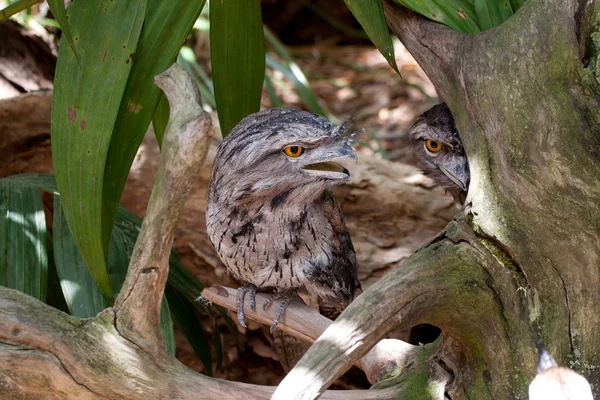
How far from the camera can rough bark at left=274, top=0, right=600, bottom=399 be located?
1350 millimetres

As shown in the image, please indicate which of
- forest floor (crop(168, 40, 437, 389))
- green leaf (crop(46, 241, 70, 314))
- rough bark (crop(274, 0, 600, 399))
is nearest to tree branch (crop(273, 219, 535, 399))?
rough bark (crop(274, 0, 600, 399))

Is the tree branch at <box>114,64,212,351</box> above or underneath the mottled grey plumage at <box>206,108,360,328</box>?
underneath

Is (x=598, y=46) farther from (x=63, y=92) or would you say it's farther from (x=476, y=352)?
(x=63, y=92)

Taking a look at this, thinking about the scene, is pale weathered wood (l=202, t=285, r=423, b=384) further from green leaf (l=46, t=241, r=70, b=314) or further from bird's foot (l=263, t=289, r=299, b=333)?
green leaf (l=46, t=241, r=70, b=314)

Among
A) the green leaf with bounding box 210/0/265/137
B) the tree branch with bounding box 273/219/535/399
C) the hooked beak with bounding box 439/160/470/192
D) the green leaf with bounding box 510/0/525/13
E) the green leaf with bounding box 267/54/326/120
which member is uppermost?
the green leaf with bounding box 267/54/326/120

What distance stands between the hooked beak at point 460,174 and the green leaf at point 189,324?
95cm

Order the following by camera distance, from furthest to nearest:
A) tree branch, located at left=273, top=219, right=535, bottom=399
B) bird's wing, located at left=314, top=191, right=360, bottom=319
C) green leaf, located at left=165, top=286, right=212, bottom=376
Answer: green leaf, located at left=165, top=286, right=212, bottom=376, bird's wing, located at left=314, top=191, right=360, bottom=319, tree branch, located at left=273, top=219, right=535, bottom=399

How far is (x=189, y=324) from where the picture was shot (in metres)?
2.26

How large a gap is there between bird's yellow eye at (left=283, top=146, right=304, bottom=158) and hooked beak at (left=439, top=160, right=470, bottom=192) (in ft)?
2.10

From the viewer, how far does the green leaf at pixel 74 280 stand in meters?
1.87

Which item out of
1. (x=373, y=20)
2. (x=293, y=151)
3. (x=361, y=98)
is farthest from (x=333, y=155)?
(x=361, y=98)

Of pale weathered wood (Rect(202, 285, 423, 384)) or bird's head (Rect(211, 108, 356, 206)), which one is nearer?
bird's head (Rect(211, 108, 356, 206))

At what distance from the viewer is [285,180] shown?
5.20ft

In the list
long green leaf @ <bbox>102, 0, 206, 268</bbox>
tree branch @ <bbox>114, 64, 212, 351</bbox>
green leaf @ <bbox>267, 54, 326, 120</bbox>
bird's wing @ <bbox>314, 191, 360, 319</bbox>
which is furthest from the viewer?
green leaf @ <bbox>267, 54, 326, 120</bbox>
